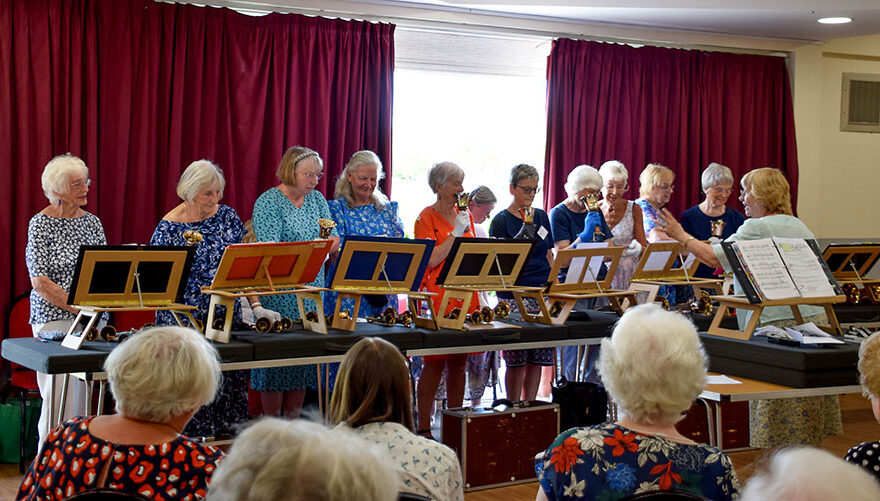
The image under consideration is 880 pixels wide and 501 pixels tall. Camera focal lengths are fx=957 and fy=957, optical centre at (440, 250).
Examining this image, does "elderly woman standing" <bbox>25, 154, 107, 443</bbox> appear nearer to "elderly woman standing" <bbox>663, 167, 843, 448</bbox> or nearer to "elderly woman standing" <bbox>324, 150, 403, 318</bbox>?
"elderly woman standing" <bbox>324, 150, 403, 318</bbox>

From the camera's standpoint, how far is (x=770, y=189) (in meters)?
4.21

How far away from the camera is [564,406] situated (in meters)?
4.91

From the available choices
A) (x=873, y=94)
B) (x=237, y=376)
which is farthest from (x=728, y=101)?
(x=237, y=376)

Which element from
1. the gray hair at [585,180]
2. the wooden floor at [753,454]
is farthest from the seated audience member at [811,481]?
the gray hair at [585,180]

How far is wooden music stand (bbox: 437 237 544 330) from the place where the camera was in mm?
4621

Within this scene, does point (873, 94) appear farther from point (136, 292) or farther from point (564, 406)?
point (136, 292)

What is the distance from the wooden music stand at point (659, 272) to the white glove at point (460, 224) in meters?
1.00

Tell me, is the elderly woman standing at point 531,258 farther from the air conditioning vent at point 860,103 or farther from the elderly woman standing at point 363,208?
the air conditioning vent at point 860,103

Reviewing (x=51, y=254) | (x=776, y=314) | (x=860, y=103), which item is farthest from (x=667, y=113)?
(x=51, y=254)

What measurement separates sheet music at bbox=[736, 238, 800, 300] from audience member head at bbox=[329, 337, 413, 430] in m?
2.13

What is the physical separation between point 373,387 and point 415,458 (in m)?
0.20

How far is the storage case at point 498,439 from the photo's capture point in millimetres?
4363

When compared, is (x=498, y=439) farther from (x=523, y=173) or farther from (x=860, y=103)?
(x=860, y=103)

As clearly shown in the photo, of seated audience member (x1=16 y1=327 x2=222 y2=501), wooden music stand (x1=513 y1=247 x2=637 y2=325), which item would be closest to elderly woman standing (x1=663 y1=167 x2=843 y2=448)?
wooden music stand (x1=513 y1=247 x2=637 y2=325)
